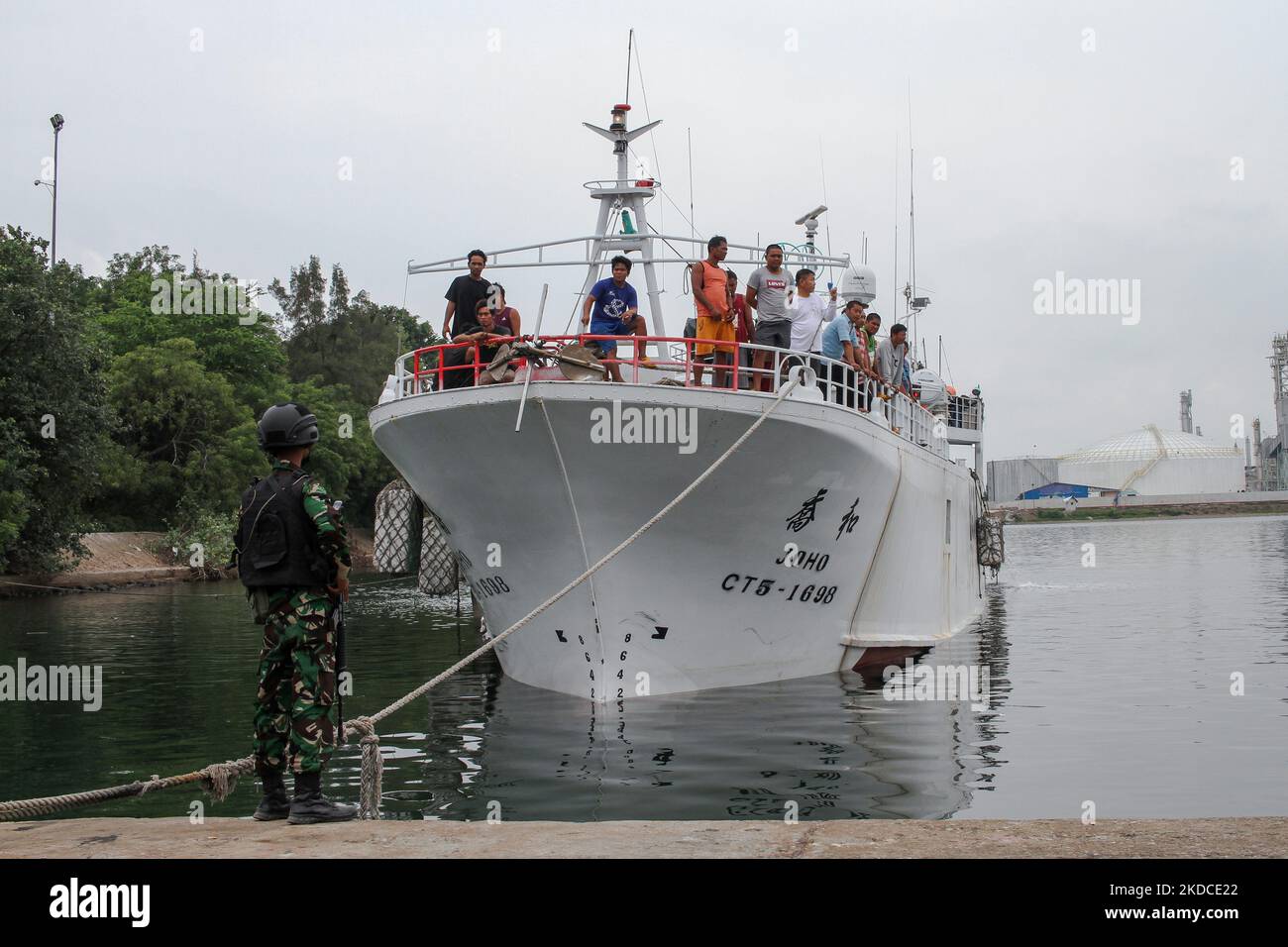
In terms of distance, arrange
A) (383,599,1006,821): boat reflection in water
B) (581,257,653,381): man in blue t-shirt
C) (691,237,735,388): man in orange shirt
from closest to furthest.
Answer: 1. (383,599,1006,821): boat reflection in water
2. (581,257,653,381): man in blue t-shirt
3. (691,237,735,388): man in orange shirt

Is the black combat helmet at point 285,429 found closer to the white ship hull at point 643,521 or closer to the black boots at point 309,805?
the black boots at point 309,805

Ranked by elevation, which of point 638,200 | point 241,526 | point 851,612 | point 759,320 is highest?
point 638,200

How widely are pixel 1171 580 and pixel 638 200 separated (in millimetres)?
28644

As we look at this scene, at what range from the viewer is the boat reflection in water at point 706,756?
937cm

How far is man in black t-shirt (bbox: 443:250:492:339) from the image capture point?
48.4 ft

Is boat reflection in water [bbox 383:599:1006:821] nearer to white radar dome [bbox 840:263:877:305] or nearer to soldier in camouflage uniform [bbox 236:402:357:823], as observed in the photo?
soldier in camouflage uniform [bbox 236:402:357:823]

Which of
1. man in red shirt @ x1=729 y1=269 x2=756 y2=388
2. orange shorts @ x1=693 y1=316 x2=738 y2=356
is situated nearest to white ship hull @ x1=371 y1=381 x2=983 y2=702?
man in red shirt @ x1=729 y1=269 x2=756 y2=388

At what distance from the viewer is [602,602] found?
13492 mm

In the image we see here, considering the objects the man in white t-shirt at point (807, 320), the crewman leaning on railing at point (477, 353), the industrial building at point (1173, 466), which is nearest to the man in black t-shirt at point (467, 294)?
the crewman leaning on railing at point (477, 353)

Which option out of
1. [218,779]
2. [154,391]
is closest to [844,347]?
[218,779]

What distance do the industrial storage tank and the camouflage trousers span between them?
158m

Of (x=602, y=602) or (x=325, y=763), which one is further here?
(x=602, y=602)
